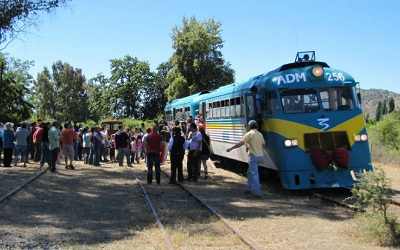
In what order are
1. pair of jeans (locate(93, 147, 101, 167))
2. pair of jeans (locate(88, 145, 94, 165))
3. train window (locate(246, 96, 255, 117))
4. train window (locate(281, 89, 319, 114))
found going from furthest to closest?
pair of jeans (locate(88, 145, 94, 165)), pair of jeans (locate(93, 147, 101, 167)), train window (locate(246, 96, 255, 117)), train window (locate(281, 89, 319, 114))

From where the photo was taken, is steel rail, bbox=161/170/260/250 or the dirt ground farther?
the dirt ground

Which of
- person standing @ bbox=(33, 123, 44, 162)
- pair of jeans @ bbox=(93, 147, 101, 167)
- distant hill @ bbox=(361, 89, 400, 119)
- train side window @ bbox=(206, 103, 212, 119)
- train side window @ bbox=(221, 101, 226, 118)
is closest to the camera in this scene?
train side window @ bbox=(221, 101, 226, 118)

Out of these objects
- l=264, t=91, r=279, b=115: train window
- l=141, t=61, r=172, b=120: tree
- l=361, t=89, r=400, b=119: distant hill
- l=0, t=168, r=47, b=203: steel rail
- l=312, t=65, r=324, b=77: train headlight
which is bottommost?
l=0, t=168, r=47, b=203: steel rail

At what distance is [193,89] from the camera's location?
52.4 metres

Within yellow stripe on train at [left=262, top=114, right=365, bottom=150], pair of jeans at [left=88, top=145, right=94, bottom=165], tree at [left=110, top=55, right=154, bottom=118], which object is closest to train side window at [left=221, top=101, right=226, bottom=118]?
yellow stripe on train at [left=262, top=114, right=365, bottom=150]

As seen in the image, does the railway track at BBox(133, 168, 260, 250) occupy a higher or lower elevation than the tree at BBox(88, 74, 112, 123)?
lower

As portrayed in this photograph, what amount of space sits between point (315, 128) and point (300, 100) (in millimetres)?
815

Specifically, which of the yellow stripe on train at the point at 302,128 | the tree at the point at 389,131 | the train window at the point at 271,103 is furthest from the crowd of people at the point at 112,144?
the tree at the point at 389,131

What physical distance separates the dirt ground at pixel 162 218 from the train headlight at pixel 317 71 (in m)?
3.13

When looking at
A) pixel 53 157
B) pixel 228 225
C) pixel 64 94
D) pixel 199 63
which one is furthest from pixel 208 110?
pixel 64 94

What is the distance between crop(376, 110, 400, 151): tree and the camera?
83.4ft

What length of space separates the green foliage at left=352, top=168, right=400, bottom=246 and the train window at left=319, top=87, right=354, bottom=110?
4.16 m

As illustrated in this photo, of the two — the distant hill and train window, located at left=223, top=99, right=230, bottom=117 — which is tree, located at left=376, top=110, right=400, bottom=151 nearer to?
train window, located at left=223, top=99, right=230, bottom=117

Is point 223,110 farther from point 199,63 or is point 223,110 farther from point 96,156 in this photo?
point 199,63
